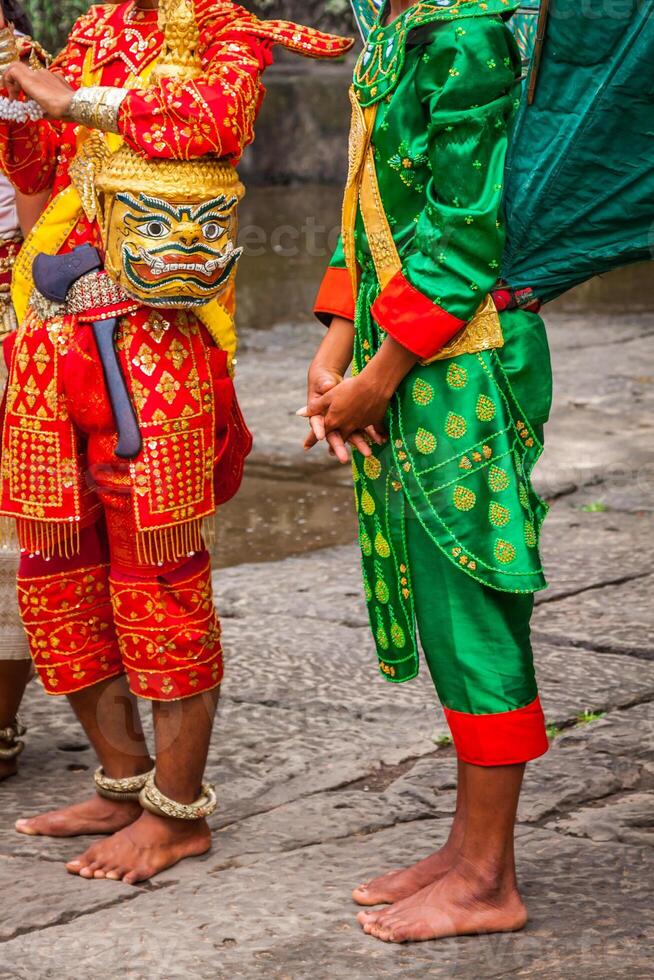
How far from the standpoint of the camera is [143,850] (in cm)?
276

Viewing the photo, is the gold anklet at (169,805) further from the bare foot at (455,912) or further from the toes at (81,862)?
the bare foot at (455,912)

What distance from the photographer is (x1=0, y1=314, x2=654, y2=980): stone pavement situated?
94.9 inches

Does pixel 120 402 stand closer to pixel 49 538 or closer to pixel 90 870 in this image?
pixel 49 538

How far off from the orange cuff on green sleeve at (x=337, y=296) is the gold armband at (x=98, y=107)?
437 mm

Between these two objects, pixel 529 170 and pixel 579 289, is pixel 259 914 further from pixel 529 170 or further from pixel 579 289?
pixel 579 289

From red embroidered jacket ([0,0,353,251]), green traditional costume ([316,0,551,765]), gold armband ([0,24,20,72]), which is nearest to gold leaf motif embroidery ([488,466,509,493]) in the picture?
green traditional costume ([316,0,551,765])

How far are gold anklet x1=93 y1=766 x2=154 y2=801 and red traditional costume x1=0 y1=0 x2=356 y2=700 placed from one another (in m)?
0.20

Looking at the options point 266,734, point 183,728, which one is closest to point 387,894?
point 183,728

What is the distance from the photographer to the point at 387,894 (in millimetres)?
2566

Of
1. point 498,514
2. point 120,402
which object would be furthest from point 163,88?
point 498,514

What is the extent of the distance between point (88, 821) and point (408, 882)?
69 cm

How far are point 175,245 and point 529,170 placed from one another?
A: 0.59 m

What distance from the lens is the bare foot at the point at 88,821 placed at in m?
2.93

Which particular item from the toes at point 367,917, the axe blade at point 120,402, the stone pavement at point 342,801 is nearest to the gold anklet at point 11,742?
the stone pavement at point 342,801
